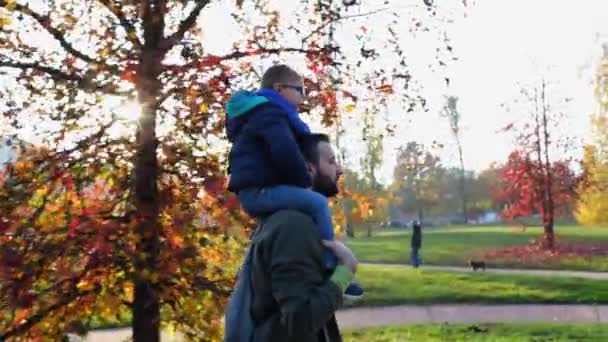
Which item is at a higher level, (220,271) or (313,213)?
(313,213)

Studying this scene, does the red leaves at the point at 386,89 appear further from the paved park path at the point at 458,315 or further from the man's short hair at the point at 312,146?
the paved park path at the point at 458,315

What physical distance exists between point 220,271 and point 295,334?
3728mm

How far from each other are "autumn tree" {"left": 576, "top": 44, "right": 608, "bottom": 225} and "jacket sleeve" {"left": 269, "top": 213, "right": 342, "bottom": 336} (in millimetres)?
27023

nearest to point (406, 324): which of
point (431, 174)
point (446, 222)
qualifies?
point (431, 174)

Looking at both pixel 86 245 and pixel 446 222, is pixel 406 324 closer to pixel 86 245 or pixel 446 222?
pixel 86 245

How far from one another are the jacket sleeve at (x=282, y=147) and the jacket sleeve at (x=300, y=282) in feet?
0.50

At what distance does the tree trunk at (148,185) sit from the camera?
5020 mm

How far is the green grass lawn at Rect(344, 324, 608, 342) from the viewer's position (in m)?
10.4

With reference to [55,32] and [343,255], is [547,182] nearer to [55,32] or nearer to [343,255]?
[55,32]

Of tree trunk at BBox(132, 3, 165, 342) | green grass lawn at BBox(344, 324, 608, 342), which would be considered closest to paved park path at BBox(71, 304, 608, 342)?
green grass lawn at BBox(344, 324, 608, 342)

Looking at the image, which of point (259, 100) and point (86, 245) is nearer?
point (259, 100)

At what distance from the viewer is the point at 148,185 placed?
18.2 feet

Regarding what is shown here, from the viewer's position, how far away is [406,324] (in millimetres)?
12578

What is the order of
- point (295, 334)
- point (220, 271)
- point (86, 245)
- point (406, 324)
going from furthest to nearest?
point (406, 324)
point (220, 271)
point (86, 245)
point (295, 334)
